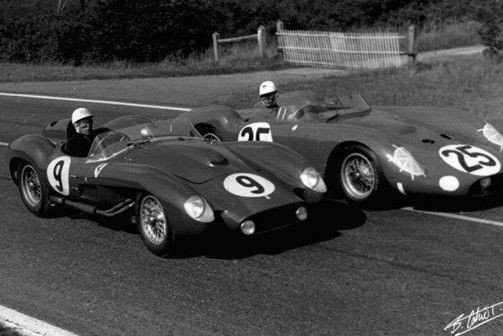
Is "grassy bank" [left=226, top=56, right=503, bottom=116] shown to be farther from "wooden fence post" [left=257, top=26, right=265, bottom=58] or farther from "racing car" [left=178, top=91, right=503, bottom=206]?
"wooden fence post" [left=257, top=26, right=265, bottom=58]

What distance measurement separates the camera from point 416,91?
1758 centimetres

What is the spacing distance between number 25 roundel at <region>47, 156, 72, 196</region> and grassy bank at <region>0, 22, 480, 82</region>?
15.4 metres

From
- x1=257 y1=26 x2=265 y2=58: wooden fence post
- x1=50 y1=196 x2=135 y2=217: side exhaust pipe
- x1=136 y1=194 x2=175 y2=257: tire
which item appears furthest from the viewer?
x1=257 y1=26 x2=265 y2=58: wooden fence post

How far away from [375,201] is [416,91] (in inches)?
355

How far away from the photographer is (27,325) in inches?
242

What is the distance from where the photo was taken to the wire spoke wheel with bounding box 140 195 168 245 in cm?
761

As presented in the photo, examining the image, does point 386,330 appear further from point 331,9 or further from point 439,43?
point 331,9

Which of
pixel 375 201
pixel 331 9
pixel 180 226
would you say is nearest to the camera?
pixel 180 226

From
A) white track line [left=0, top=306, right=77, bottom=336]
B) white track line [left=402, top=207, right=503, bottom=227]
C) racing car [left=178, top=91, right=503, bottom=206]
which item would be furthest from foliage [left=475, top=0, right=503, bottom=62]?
white track line [left=0, top=306, right=77, bottom=336]

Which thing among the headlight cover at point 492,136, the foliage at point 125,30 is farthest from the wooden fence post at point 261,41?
the headlight cover at point 492,136

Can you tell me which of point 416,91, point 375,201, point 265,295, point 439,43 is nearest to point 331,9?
point 439,43

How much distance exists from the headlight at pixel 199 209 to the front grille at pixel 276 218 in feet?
1.24

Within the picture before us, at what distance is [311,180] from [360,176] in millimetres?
1226
